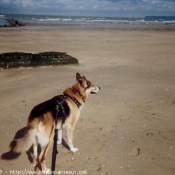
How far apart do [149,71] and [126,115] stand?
5.10 m

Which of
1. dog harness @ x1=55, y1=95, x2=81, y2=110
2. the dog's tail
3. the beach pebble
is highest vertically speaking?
dog harness @ x1=55, y1=95, x2=81, y2=110

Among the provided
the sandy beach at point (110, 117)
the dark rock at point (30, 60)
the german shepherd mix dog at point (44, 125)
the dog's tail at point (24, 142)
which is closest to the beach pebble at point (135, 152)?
the sandy beach at point (110, 117)

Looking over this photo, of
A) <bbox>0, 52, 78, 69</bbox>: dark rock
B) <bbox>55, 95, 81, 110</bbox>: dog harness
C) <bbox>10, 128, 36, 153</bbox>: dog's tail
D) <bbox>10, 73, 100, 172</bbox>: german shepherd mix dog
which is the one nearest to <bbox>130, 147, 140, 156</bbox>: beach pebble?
<bbox>10, 73, 100, 172</bbox>: german shepherd mix dog

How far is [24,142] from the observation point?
348cm

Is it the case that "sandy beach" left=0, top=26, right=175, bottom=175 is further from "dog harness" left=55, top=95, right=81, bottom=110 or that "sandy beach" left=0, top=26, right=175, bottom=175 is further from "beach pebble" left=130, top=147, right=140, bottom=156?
"dog harness" left=55, top=95, right=81, bottom=110

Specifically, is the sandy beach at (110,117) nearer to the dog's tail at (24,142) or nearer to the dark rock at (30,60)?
the dark rock at (30,60)

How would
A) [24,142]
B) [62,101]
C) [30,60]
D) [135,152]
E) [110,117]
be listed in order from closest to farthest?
[24,142] → [62,101] → [135,152] → [110,117] → [30,60]

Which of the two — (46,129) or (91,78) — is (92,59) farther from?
(46,129)

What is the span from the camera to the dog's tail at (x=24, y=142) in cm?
341

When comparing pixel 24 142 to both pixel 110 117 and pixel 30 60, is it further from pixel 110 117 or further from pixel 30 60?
pixel 30 60

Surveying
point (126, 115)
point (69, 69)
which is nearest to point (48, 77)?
point (69, 69)

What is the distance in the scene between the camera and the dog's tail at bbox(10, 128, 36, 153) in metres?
3.41

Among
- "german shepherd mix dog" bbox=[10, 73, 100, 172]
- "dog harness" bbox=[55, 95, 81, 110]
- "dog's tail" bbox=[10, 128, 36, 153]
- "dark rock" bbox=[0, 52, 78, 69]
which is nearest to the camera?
"dog's tail" bbox=[10, 128, 36, 153]

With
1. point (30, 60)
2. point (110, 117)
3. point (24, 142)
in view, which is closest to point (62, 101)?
point (24, 142)
